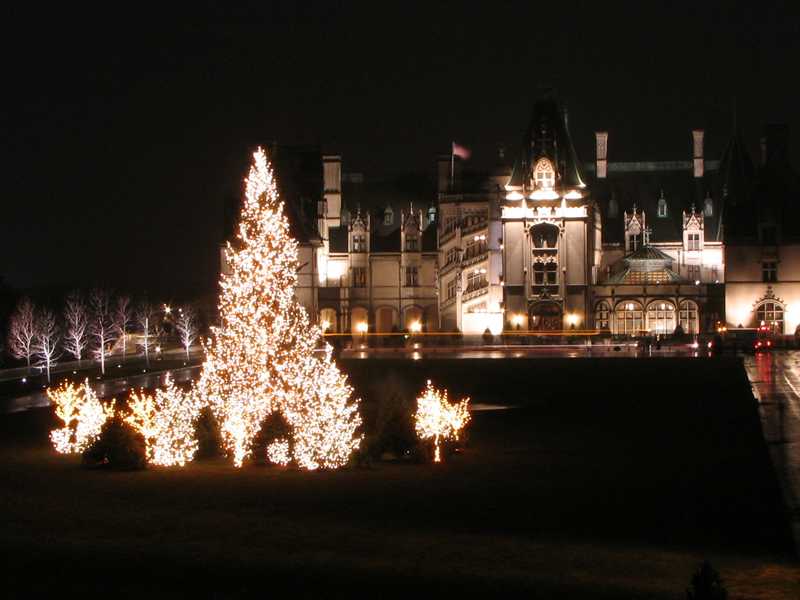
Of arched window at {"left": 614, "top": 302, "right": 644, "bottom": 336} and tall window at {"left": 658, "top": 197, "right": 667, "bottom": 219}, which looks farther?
tall window at {"left": 658, "top": 197, "right": 667, "bottom": 219}

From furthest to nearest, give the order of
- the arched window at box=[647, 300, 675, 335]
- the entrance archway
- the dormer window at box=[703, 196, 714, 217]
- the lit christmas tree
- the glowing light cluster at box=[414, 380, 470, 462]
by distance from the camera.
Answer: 1. the dormer window at box=[703, 196, 714, 217]
2. the entrance archway
3. the arched window at box=[647, 300, 675, 335]
4. the lit christmas tree
5. the glowing light cluster at box=[414, 380, 470, 462]

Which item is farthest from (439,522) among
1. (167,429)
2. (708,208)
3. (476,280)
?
(708,208)

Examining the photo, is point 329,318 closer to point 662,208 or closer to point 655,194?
point 662,208

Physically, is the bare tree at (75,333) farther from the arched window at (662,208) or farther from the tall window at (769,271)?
the tall window at (769,271)

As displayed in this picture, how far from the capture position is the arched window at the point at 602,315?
74.2 meters

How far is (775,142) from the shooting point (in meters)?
79.9

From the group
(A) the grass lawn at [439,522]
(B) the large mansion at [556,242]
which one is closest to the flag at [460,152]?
(B) the large mansion at [556,242]

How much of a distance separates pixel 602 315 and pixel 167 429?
5441 centimetres

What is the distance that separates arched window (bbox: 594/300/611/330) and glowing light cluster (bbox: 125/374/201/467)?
5349 cm

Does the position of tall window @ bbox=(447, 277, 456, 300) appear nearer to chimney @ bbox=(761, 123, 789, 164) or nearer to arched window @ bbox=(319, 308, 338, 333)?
arched window @ bbox=(319, 308, 338, 333)

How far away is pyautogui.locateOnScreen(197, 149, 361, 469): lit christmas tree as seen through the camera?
77.4 ft

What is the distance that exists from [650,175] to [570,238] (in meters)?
12.8

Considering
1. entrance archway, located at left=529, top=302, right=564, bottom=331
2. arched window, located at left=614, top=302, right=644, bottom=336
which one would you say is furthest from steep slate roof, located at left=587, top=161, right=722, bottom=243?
entrance archway, located at left=529, top=302, right=564, bottom=331

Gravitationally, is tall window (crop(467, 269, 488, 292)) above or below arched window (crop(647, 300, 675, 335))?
above
